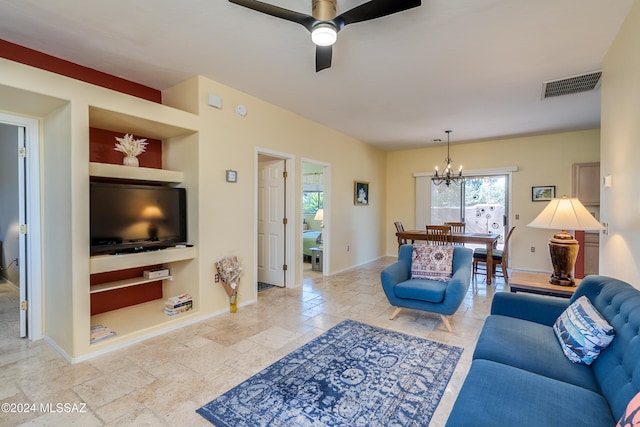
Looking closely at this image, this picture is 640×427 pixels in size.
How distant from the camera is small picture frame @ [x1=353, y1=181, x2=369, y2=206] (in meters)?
6.30

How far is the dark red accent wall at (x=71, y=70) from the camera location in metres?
2.66

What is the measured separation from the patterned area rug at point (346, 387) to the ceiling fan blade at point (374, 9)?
2471 millimetres

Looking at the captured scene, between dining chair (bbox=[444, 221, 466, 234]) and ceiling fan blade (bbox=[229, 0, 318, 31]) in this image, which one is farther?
dining chair (bbox=[444, 221, 466, 234])

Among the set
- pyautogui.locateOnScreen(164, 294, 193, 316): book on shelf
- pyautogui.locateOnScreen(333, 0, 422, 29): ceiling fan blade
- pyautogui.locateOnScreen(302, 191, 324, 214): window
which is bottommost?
pyautogui.locateOnScreen(164, 294, 193, 316): book on shelf

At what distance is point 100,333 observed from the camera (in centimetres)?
272

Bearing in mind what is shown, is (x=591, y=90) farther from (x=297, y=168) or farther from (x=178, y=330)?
(x=178, y=330)

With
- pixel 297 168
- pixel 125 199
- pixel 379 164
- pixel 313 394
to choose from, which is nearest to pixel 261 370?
pixel 313 394

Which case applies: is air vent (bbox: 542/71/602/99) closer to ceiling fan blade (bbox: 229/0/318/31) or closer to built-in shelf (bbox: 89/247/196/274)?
ceiling fan blade (bbox: 229/0/318/31)

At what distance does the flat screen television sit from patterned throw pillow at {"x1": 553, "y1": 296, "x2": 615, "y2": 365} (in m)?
3.48

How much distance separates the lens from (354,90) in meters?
3.66

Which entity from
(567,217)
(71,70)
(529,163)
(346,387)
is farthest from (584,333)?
(529,163)

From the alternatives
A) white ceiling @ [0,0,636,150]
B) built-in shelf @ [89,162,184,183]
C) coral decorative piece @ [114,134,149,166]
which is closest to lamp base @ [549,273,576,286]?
white ceiling @ [0,0,636,150]

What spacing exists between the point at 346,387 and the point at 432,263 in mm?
1885

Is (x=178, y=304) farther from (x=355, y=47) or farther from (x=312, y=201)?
(x=312, y=201)
